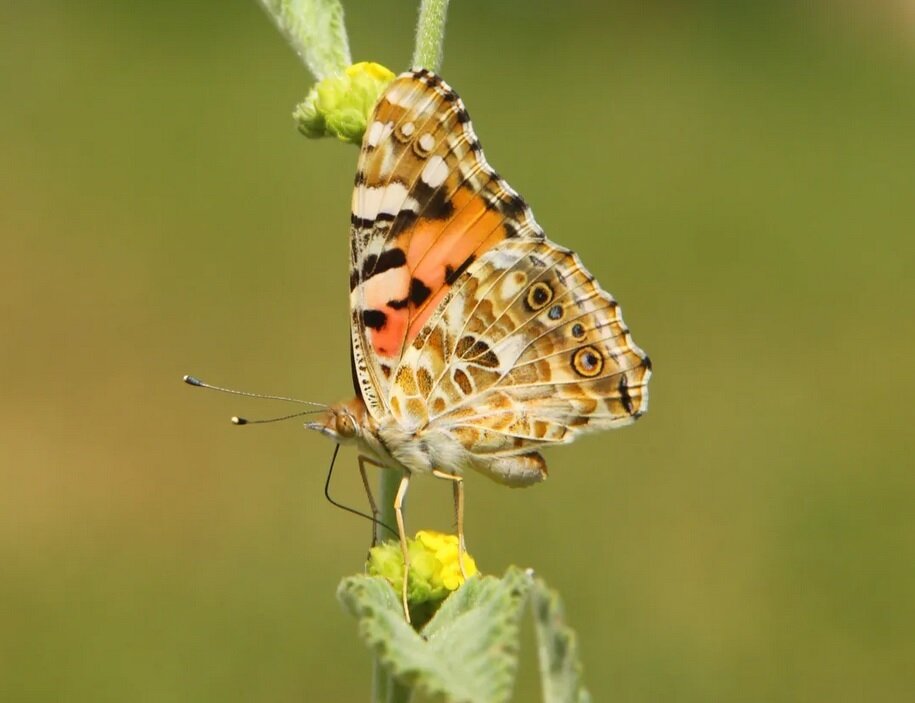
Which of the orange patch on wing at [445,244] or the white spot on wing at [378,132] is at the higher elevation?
the white spot on wing at [378,132]

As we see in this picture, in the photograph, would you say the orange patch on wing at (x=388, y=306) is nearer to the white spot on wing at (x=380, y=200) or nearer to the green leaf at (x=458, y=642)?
the white spot on wing at (x=380, y=200)

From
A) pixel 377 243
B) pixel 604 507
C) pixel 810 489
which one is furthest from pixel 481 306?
pixel 810 489

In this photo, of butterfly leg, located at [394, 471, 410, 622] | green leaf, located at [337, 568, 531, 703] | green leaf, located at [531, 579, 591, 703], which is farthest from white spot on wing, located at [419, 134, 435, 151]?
green leaf, located at [531, 579, 591, 703]

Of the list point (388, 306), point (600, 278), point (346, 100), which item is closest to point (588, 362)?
point (388, 306)

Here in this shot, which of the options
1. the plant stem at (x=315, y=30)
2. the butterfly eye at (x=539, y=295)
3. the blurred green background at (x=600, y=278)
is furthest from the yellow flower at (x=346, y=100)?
the blurred green background at (x=600, y=278)

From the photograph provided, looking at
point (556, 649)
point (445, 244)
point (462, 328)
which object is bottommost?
point (556, 649)

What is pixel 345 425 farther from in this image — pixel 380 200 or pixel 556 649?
pixel 556 649

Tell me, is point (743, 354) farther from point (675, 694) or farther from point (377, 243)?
point (377, 243)
